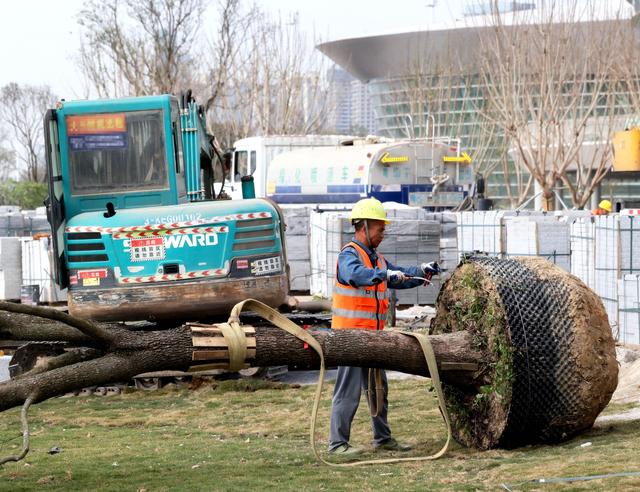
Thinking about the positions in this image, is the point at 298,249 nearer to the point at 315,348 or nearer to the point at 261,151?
the point at 261,151

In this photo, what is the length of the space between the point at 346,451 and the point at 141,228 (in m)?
4.20

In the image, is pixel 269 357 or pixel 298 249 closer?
pixel 269 357

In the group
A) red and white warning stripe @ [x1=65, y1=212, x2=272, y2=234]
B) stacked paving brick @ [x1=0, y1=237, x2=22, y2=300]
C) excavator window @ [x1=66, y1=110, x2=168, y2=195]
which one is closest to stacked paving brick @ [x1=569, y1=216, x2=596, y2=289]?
red and white warning stripe @ [x1=65, y1=212, x2=272, y2=234]

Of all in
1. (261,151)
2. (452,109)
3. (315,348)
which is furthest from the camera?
(452,109)

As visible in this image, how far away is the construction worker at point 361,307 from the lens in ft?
30.0

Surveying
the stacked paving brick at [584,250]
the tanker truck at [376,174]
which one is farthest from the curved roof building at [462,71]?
the stacked paving brick at [584,250]

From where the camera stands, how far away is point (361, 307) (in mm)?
9242

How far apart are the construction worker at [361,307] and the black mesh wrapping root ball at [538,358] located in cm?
70

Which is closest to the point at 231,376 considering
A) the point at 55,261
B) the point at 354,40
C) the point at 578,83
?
the point at 55,261

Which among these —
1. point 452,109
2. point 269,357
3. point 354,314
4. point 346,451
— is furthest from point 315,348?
point 452,109

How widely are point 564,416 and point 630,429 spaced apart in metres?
0.67

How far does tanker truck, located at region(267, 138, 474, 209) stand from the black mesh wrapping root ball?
20296mm

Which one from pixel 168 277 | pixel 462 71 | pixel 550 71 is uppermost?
pixel 462 71

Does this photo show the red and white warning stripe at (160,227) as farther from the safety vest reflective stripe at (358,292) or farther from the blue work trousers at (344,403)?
the blue work trousers at (344,403)
